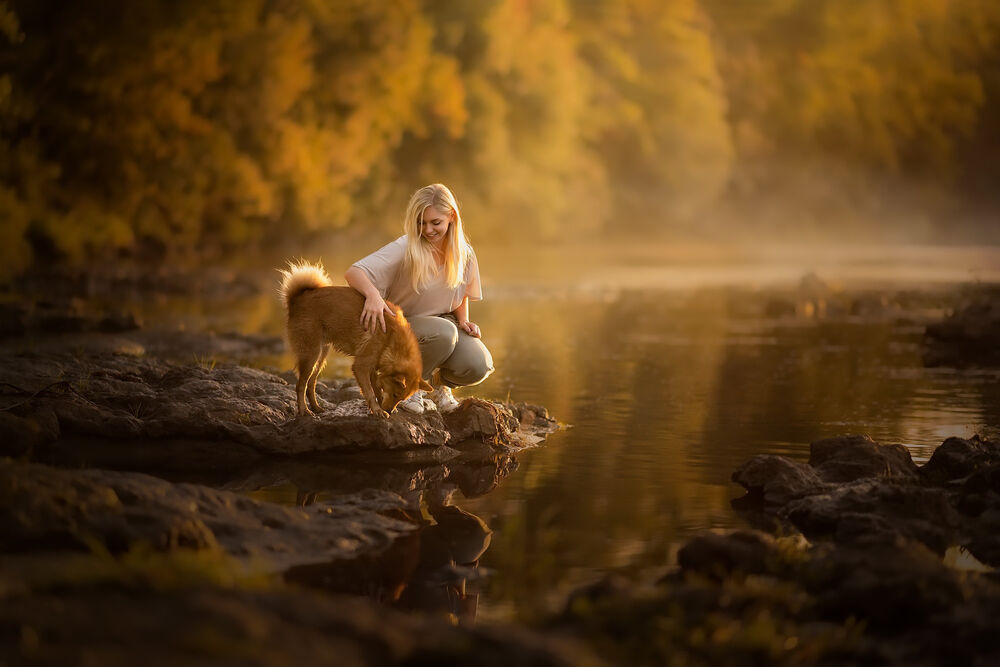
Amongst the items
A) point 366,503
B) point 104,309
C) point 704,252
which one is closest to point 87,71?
point 104,309

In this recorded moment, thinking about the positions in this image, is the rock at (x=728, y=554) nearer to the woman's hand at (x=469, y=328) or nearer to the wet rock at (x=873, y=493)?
the wet rock at (x=873, y=493)

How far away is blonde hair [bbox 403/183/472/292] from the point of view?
29.0 ft

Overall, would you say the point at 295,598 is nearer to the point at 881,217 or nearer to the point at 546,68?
the point at 546,68

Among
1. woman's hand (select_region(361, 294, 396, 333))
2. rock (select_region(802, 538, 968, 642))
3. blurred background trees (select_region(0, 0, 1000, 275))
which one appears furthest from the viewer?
blurred background trees (select_region(0, 0, 1000, 275))

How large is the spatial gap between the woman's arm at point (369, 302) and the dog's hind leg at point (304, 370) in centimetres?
50

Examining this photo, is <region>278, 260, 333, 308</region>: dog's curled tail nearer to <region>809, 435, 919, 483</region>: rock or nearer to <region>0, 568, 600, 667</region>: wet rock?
<region>809, 435, 919, 483</region>: rock

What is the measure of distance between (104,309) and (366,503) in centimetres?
1433

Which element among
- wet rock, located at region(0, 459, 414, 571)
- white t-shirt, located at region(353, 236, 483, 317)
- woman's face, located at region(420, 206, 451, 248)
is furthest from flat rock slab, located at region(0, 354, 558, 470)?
wet rock, located at region(0, 459, 414, 571)

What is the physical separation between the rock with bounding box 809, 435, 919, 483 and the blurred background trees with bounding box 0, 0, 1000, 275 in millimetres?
16958

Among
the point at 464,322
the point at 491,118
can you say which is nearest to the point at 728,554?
the point at 464,322

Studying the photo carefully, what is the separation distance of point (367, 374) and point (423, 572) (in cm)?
272

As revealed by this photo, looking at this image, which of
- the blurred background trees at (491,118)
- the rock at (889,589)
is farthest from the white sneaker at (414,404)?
the blurred background trees at (491,118)

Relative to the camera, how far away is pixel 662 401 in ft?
39.0

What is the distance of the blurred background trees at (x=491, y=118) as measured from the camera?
27594 mm
